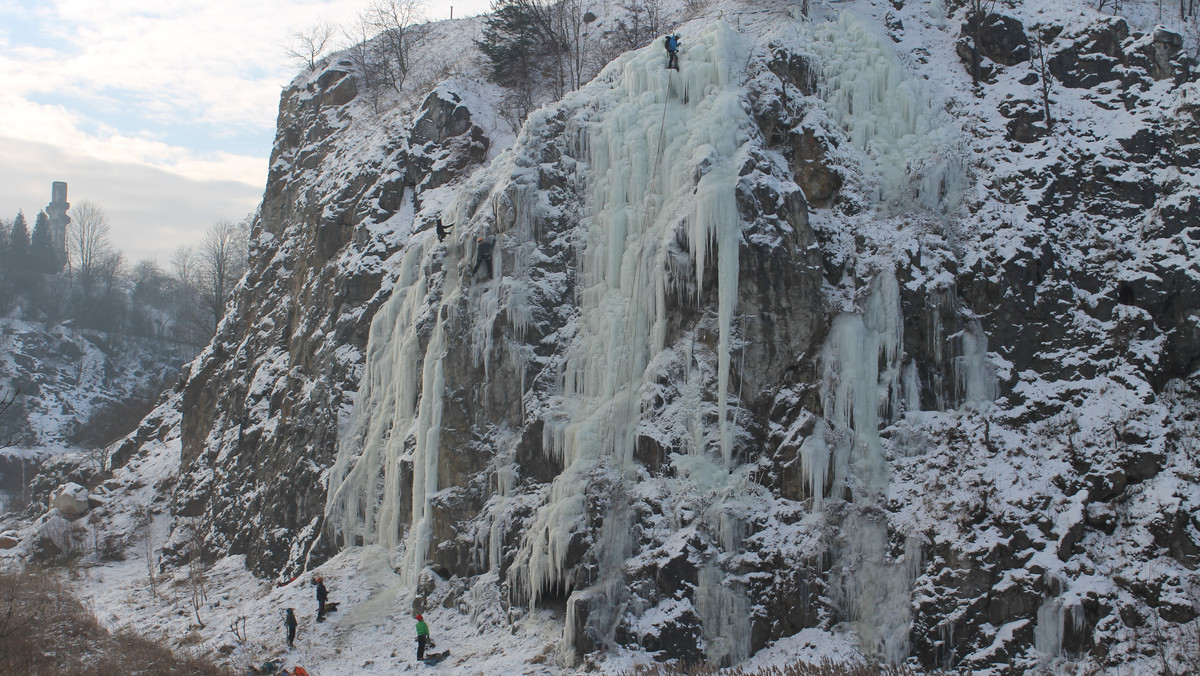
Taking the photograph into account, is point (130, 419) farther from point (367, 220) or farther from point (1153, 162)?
point (1153, 162)

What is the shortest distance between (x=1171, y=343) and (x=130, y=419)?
1504 inches

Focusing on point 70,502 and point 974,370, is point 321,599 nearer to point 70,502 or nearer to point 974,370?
point 974,370

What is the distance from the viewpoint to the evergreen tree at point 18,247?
200 feet

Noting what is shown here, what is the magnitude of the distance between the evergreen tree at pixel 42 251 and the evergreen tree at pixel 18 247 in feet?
1.46

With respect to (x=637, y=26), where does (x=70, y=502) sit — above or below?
below

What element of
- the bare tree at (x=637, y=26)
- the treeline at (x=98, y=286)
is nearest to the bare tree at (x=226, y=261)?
the treeline at (x=98, y=286)

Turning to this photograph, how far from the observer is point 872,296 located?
15398mm

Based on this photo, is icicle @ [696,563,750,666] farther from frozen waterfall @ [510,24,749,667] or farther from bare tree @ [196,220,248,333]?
bare tree @ [196,220,248,333]

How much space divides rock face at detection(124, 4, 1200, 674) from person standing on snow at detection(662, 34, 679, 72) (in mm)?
227

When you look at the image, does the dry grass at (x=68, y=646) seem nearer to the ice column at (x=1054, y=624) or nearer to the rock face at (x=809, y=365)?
the rock face at (x=809, y=365)

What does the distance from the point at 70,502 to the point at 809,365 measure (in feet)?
77.8

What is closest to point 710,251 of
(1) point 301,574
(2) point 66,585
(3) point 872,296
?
(3) point 872,296

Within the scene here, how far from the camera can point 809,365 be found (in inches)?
597

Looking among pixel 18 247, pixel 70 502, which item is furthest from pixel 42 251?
pixel 70 502
